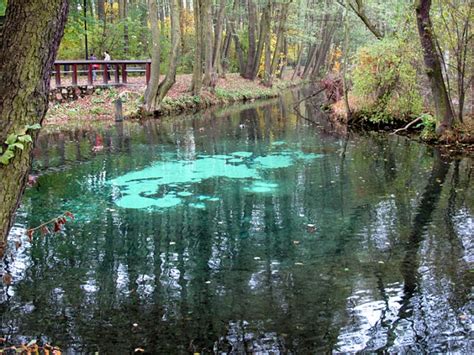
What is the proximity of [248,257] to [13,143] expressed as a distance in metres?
4.34

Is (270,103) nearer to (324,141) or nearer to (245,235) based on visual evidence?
(324,141)

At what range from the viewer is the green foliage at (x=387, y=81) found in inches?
688

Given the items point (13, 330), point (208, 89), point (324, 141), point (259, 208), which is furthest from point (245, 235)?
point (208, 89)

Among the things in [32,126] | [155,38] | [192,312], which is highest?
[155,38]

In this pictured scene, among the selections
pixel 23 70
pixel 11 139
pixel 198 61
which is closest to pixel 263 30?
pixel 198 61

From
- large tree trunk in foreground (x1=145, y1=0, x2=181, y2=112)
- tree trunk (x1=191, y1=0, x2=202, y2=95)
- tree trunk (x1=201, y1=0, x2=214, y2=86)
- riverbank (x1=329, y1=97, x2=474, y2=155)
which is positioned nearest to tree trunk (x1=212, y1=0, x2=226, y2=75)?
tree trunk (x1=201, y1=0, x2=214, y2=86)

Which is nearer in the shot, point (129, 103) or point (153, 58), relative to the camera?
point (153, 58)

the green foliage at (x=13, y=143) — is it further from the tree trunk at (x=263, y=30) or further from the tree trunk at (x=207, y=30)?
the tree trunk at (x=263, y=30)

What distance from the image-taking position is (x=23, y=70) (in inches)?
117

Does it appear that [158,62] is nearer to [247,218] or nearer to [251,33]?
[247,218]

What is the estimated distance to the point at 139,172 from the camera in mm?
12055

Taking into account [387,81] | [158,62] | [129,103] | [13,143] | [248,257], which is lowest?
[248,257]

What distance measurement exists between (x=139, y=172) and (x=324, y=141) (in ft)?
22.0

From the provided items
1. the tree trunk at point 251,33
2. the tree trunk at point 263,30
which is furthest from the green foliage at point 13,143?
the tree trunk at point 251,33
